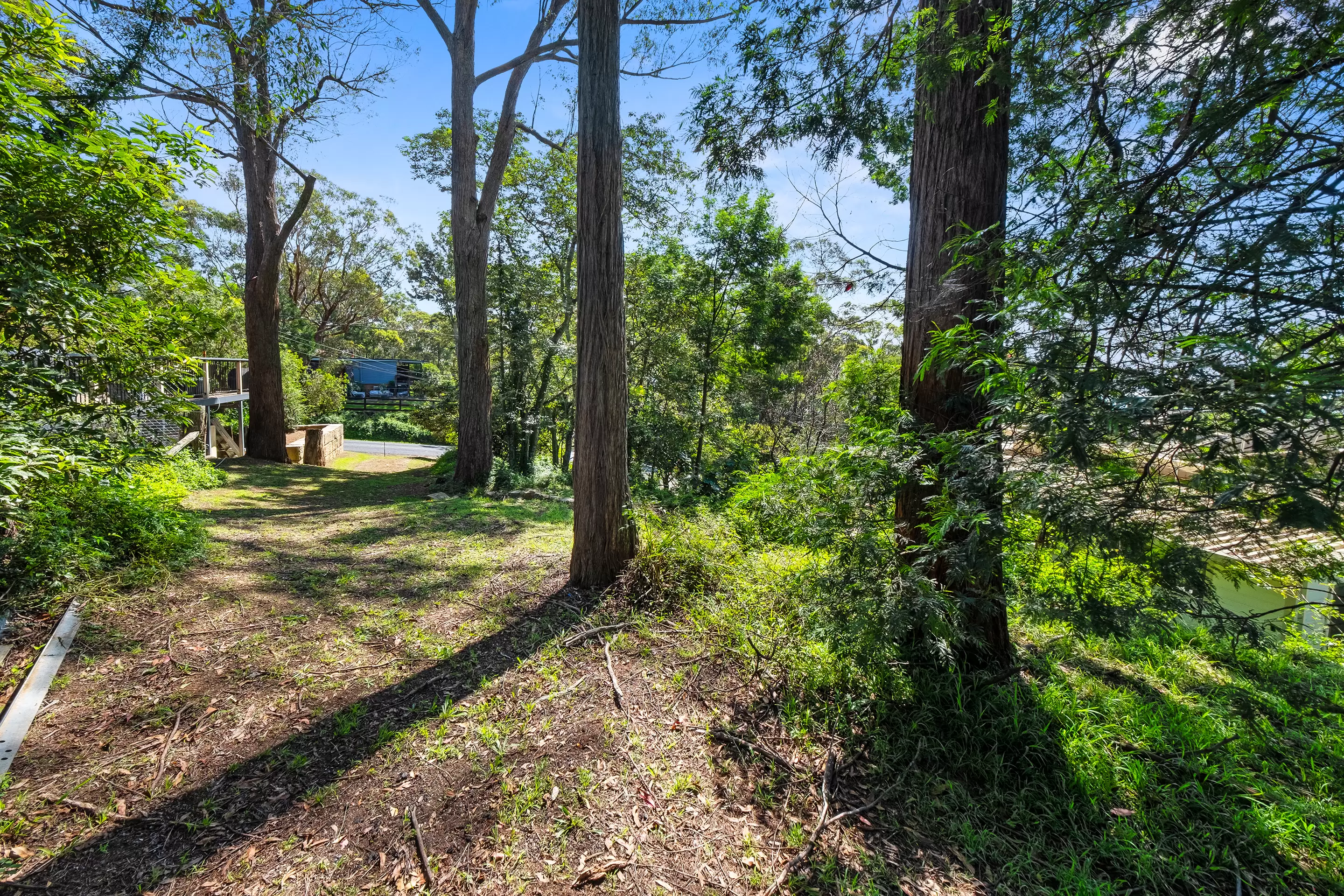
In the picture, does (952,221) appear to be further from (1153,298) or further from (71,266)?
(71,266)

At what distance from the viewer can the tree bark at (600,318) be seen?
11.0 feet

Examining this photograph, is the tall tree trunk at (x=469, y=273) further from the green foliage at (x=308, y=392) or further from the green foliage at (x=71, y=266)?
the green foliage at (x=308, y=392)

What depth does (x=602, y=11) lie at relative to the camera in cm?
329

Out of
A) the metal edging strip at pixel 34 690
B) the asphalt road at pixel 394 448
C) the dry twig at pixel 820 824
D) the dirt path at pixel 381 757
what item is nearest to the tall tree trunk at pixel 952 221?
the dry twig at pixel 820 824

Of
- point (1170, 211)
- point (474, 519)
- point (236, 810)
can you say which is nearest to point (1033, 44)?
point (1170, 211)

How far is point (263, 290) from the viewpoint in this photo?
9844mm

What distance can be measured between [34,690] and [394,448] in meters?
20.7

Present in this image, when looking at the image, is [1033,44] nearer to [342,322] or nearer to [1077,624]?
[1077,624]

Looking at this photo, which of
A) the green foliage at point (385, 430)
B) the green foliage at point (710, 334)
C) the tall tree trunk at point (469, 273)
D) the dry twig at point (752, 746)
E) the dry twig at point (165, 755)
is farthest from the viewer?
Answer: the green foliage at point (385, 430)

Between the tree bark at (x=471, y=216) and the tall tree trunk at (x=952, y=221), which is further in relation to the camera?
the tree bark at (x=471, y=216)

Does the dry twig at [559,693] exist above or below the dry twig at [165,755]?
below

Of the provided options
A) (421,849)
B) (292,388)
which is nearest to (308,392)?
(292,388)

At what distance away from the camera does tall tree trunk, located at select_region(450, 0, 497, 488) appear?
786cm

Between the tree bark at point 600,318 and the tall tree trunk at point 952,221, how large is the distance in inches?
73.7
